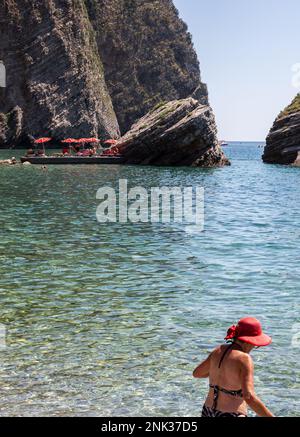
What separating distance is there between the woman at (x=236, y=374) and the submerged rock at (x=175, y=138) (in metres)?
80.2

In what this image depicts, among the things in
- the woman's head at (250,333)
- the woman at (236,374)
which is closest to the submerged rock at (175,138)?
the woman at (236,374)

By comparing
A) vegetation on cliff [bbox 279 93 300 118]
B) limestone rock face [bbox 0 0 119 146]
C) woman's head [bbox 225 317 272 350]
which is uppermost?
limestone rock face [bbox 0 0 119 146]

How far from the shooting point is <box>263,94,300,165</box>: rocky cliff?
311ft

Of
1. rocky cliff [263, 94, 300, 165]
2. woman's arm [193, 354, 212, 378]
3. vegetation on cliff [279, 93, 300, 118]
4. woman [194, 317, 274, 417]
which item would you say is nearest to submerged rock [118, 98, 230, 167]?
rocky cliff [263, 94, 300, 165]

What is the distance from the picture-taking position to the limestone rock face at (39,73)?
6555 inches

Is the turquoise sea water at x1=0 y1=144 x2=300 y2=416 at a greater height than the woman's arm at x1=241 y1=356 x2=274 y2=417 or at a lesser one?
lesser

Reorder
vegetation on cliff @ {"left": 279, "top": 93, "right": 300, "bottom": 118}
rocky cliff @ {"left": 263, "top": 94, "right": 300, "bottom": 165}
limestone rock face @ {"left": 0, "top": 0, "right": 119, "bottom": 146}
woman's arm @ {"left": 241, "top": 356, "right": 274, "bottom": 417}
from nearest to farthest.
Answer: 1. woman's arm @ {"left": 241, "top": 356, "right": 274, "bottom": 417}
2. rocky cliff @ {"left": 263, "top": 94, "right": 300, "bottom": 165}
3. vegetation on cliff @ {"left": 279, "top": 93, "right": 300, "bottom": 118}
4. limestone rock face @ {"left": 0, "top": 0, "right": 119, "bottom": 146}

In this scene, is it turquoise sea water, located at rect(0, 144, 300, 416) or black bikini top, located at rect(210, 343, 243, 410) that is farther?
turquoise sea water, located at rect(0, 144, 300, 416)

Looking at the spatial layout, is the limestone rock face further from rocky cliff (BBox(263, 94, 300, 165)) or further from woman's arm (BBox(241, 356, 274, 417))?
woman's arm (BBox(241, 356, 274, 417))

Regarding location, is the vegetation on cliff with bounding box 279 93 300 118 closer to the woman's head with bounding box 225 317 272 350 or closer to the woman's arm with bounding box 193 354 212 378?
the woman's arm with bounding box 193 354 212 378

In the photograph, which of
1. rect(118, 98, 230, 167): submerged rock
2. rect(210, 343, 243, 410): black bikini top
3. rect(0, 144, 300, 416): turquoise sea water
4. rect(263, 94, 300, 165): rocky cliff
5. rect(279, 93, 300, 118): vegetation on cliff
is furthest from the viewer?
rect(279, 93, 300, 118): vegetation on cliff

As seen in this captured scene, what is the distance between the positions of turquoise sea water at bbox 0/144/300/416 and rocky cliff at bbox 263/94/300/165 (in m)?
58.4

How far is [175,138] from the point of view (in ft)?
292

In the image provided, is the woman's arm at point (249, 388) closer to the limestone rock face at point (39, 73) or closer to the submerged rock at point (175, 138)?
the submerged rock at point (175, 138)
